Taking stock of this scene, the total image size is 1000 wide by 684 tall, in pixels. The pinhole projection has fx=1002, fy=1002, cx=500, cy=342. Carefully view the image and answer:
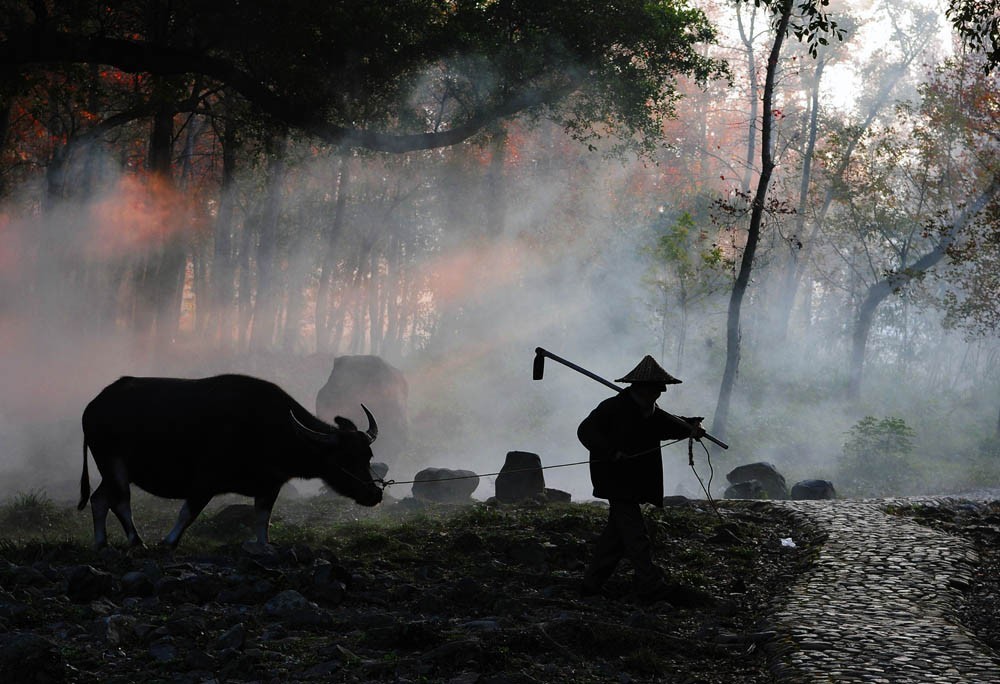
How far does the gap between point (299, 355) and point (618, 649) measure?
40.4 m

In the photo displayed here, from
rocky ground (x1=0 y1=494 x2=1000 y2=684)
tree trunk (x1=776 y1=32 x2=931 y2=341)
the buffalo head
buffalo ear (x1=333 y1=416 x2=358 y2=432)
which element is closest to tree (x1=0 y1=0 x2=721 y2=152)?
buffalo ear (x1=333 y1=416 x2=358 y2=432)

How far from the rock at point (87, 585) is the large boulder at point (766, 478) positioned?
626 inches

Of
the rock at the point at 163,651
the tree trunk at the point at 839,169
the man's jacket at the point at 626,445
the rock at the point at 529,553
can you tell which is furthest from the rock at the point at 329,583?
the tree trunk at the point at 839,169

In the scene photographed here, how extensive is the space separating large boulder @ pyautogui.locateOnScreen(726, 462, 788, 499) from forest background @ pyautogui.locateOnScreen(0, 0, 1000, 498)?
4461 mm

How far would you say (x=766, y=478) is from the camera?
72.7 ft

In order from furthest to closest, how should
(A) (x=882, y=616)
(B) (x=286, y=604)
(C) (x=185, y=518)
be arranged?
(C) (x=185, y=518) → (A) (x=882, y=616) → (B) (x=286, y=604)

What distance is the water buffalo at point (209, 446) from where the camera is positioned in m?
11.8

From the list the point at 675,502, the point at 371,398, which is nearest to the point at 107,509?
the point at 675,502

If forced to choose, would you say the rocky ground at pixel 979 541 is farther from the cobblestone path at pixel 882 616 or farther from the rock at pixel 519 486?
the rock at pixel 519 486

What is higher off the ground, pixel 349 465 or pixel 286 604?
pixel 349 465

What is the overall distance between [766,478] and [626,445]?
1371cm

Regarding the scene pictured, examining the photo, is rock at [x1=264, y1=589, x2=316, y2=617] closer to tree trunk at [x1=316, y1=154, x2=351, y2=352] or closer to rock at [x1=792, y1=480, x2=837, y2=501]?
rock at [x1=792, y1=480, x2=837, y2=501]

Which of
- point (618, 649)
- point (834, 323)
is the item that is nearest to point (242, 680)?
point (618, 649)

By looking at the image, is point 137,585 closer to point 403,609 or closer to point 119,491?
point 403,609
